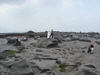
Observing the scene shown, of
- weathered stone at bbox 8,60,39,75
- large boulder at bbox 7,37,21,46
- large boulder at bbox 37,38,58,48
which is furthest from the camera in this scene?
large boulder at bbox 7,37,21,46

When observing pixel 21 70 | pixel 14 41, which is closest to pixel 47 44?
pixel 14 41

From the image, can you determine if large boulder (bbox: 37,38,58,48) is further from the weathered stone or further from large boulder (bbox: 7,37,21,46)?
the weathered stone

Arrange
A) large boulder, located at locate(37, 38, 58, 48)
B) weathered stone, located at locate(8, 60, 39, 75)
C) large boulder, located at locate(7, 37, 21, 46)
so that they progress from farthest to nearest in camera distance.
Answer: large boulder, located at locate(7, 37, 21, 46) < large boulder, located at locate(37, 38, 58, 48) < weathered stone, located at locate(8, 60, 39, 75)

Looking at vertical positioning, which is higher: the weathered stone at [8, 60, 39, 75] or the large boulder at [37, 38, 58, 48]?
the large boulder at [37, 38, 58, 48]

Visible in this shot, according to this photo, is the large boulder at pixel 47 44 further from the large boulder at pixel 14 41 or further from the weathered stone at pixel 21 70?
the weathered stone at pixel 21 70

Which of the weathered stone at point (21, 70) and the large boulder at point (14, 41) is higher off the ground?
the large boulder at point (14, 41)

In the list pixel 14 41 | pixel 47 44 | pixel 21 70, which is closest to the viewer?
pixel 21 70

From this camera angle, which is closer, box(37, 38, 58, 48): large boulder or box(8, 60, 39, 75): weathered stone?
box(8, 60, 39, 75): weathered stone

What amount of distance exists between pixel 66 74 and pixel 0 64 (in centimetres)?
535

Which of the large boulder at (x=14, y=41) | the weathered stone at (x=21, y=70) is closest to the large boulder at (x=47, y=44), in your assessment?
the large boulder at (x=14, y=41)

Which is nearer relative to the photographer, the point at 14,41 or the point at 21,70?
the point at 21,70

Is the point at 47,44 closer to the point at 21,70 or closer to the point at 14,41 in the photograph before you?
the point at 14,41

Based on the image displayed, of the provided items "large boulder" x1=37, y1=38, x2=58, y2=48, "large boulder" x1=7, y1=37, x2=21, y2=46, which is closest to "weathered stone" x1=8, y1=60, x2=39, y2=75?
"large boulder" x1=37, y1=38, x2=58, y2=48

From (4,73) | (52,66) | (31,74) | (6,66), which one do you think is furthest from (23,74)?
(52,66)
